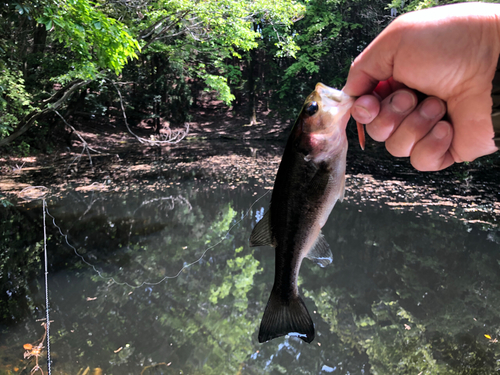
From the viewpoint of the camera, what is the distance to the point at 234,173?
11898 millimetres

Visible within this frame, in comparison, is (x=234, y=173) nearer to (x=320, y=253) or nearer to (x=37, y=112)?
(x=37, y=112)

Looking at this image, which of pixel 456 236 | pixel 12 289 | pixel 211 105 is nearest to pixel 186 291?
pixel 12 289

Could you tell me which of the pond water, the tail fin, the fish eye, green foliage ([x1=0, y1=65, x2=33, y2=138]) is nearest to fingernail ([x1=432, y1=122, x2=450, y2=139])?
the fish eye

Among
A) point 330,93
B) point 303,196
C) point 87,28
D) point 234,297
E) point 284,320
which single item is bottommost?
point 234,297

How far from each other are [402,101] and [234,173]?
10487 millimetres

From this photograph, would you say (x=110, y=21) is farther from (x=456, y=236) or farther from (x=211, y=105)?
(x=211, y=105)

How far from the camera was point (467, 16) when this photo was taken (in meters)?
1.27

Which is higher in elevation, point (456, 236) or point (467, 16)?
point (467, 16)

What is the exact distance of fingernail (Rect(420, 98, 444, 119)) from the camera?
1550 millimetres

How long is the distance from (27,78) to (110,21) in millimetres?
9688

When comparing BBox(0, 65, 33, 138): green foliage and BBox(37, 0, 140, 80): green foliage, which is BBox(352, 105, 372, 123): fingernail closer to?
BBox(37, 0, 140, 80): green foliage

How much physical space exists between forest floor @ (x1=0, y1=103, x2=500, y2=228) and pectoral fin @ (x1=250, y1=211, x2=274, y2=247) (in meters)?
7.16

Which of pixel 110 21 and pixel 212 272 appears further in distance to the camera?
pixel 110 21

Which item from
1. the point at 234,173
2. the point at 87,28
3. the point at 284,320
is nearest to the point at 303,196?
the point at 284,320
